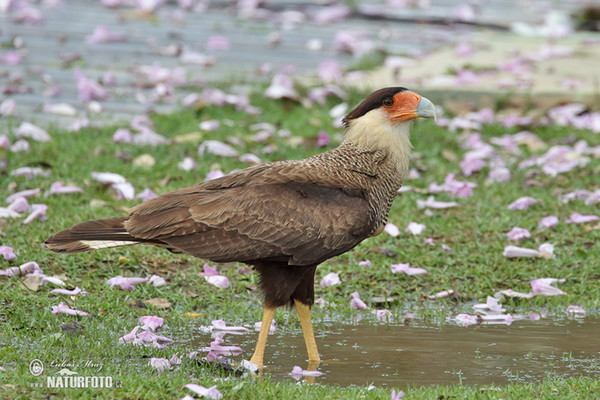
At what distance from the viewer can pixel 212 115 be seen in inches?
385

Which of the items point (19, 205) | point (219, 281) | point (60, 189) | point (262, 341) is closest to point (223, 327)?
point (262, 341)

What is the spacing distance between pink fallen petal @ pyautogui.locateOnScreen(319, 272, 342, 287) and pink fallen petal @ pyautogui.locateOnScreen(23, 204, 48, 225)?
2.13 metres

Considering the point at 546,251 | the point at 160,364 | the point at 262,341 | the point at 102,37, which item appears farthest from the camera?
the point at 102,37

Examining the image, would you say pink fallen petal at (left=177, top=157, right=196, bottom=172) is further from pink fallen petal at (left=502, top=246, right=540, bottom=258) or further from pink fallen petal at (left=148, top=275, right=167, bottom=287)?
pink fallen petal at (left=502, top=246, right=540, bottom=258)

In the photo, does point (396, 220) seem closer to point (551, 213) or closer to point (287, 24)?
point (551, 213)

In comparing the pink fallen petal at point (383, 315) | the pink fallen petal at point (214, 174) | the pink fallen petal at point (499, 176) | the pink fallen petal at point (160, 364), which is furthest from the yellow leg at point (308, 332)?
the pink fallen petal at point (499, 176)

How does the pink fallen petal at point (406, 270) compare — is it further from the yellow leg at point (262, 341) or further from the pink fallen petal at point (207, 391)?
the pink fallen petal at point (207, 391)

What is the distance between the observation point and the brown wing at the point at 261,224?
15.9 feet

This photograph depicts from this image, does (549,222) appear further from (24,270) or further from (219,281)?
(24,270)

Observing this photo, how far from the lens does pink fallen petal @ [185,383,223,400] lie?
13.4ft

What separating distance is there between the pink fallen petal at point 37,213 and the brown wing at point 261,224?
1896 mm

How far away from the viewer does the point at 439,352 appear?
5254 millimetres

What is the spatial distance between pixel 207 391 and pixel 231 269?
2.45 m

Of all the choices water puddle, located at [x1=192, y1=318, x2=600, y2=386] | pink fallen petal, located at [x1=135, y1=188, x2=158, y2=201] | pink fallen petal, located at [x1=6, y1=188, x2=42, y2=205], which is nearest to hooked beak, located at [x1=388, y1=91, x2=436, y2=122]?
water puddle, located at [x1=192, y1=318, x2=600, y2=386]
